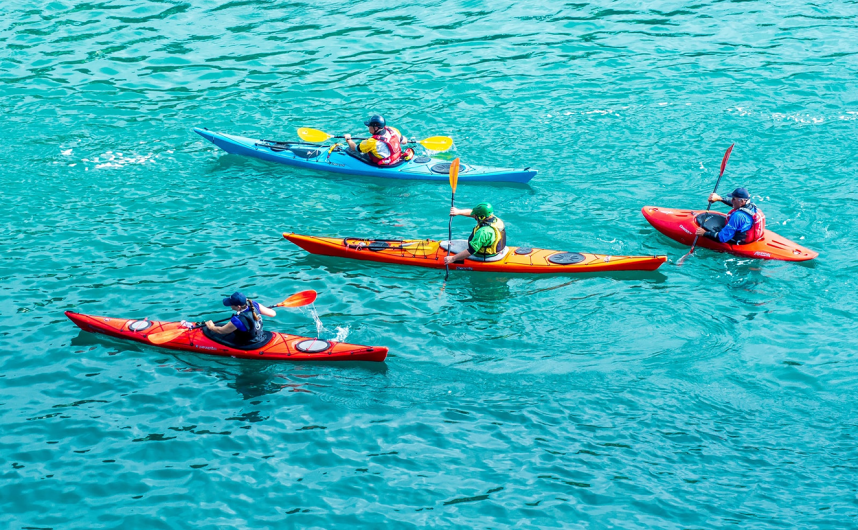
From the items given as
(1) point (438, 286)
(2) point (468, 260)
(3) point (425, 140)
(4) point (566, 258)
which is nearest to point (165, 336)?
(1) point (438, 286)

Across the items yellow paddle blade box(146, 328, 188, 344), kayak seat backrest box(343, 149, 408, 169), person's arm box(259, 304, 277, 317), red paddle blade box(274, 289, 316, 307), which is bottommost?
yellow paddle blade box(146, 328, 188, 344)

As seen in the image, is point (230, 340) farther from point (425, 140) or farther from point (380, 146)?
point (425, 140)

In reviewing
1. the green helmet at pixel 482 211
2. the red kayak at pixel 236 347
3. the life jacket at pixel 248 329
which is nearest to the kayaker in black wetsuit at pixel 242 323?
the life jacket at pixel 248 329

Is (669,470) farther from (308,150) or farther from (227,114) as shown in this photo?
(227,114)

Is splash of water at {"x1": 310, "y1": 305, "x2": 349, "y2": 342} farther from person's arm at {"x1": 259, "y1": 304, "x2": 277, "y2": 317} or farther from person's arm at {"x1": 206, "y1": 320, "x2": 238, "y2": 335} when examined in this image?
person's arm at {"x1": 206, "y1": 320, "x2": 238, "y2": 335}

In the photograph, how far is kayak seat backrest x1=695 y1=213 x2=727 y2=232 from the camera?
1352 centimetres

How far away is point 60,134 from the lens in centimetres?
1777

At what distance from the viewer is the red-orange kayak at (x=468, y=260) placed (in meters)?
12.8

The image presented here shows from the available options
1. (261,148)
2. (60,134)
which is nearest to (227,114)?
(261,148)

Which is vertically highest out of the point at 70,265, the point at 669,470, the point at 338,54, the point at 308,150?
the point at 338,54

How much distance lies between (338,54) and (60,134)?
25.7 feet

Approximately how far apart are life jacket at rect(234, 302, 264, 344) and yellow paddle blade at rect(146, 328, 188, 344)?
0.87 metres

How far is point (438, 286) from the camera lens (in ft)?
42.1

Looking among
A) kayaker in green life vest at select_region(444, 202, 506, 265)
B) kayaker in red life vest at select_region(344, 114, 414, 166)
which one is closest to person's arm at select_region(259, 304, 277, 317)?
kayaker in green life vest at select_region(444, 202, 506, 265)
